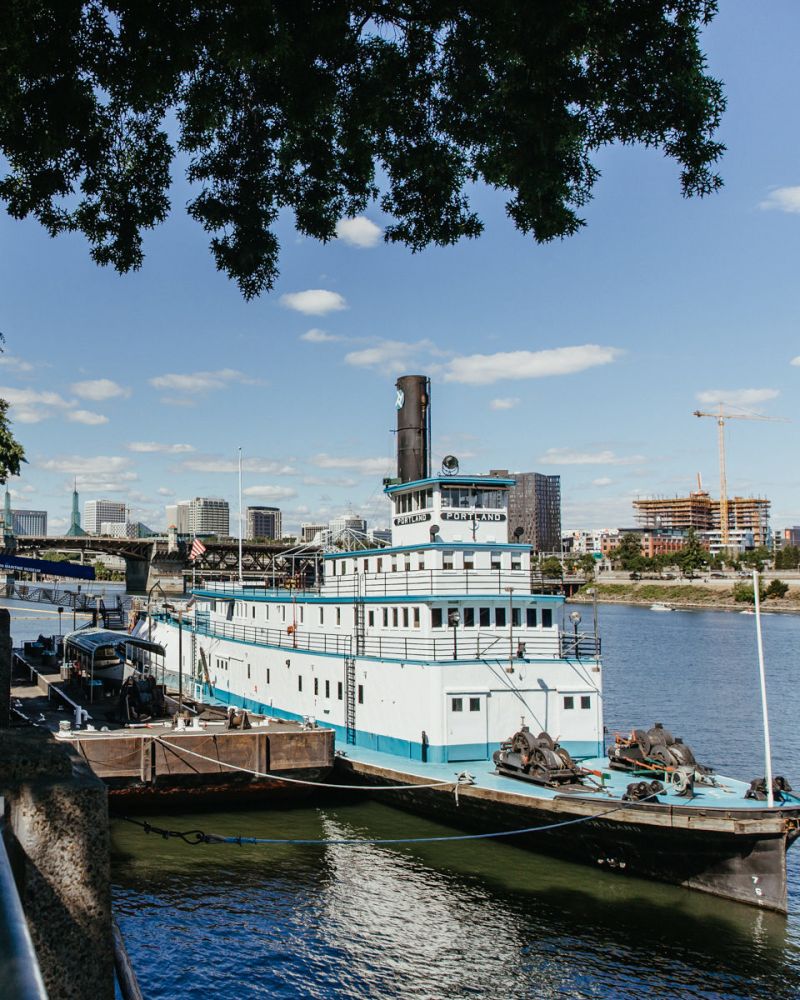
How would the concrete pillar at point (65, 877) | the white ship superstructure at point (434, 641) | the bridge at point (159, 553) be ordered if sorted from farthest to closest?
the bridge at point (159, 553), the white ship superstructure at point (434, 641), the concrete pillar at point (65, 877)

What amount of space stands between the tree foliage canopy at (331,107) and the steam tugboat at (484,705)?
17.5 meters

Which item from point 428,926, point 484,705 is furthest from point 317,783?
point 428,926

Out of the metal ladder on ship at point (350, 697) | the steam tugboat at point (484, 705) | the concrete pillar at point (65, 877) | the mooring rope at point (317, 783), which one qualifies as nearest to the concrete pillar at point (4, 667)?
the concrete pillar at point (65, 877)

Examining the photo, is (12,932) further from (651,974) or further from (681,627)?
(681,627)

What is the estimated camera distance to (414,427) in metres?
37.1

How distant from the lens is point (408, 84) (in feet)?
28.5

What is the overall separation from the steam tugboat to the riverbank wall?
12371 cm

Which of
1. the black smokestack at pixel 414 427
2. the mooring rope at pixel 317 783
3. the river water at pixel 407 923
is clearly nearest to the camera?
the river water at pixel 407 923

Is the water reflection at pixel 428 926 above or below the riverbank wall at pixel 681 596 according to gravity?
above

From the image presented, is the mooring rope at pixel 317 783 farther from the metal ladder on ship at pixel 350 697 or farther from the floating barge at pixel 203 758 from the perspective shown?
the metal ladder on ship at pixel 350 697

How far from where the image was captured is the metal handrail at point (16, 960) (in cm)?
162

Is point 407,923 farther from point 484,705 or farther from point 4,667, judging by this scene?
point 4,667

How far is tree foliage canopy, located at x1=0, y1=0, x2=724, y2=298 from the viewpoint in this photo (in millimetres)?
7531

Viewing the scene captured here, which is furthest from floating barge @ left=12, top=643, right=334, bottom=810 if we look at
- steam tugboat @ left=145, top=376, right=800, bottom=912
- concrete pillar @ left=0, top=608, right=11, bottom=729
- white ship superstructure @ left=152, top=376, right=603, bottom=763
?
concrete pillar @ left=0, top=608, right=11, bottom=729
